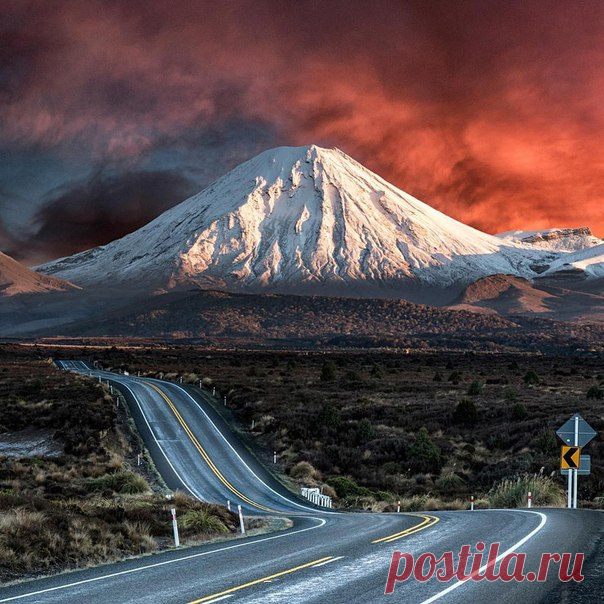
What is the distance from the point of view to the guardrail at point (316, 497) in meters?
32.1

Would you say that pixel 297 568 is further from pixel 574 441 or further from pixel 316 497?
pixel 316 497

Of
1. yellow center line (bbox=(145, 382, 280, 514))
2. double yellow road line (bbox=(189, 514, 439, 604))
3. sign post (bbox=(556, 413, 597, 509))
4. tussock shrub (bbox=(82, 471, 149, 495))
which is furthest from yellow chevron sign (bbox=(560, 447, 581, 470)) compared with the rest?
tussock shrub (bbox=(82, 471, 149, 495))

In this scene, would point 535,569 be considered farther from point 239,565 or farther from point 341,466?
point 341,466

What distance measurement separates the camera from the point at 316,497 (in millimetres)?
32750

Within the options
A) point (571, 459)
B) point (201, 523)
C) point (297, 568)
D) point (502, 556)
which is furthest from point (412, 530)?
point (571, 459)

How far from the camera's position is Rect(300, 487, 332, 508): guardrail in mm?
32125

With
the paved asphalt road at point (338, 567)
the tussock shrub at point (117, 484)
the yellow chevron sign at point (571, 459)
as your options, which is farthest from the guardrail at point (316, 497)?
the yellow chevron sign at point (571, 459)

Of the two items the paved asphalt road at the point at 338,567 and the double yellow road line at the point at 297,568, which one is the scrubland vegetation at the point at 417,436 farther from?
the double yellow road line at the point at 297,568

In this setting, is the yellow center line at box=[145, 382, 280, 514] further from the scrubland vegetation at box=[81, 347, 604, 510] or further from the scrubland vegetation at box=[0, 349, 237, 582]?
the scrubland vegetation at box=[81, 347, 604, 510]

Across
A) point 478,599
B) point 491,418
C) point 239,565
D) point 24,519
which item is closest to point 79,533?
point 24,519

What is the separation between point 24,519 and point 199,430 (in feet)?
116

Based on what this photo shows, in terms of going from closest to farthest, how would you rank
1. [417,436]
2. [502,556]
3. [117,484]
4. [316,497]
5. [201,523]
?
1. [502,556]
2. [201,523]
3. [117,484]
4. [316,497]
5. [417,436]

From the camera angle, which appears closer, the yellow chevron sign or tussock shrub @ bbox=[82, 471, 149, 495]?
the yellow chevron sign

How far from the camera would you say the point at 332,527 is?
18500 millimetres
